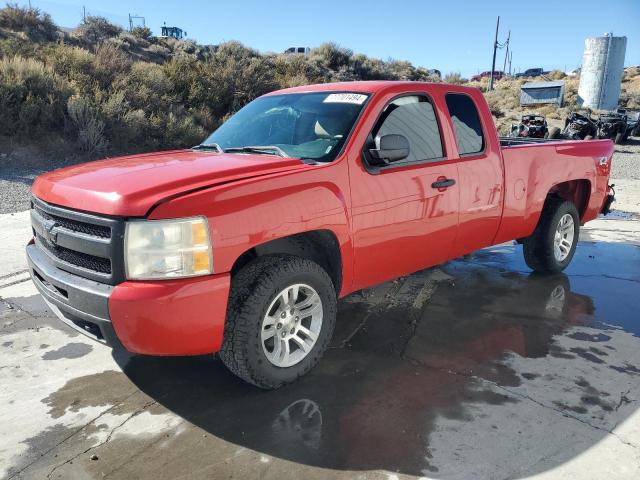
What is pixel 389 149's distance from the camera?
11.5 ft

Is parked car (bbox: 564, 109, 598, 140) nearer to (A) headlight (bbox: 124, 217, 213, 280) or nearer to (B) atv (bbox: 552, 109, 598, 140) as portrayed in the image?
(B) atv (bbox: 552, 109, 598, 140)

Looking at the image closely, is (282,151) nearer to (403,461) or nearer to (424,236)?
(424,236)

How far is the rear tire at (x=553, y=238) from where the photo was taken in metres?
5.34

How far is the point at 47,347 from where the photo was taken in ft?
12.6

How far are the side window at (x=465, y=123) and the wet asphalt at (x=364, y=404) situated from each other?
1.40m

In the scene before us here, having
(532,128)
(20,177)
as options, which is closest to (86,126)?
(20,177)

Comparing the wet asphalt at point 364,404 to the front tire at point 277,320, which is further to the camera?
the front tire at point 277,320

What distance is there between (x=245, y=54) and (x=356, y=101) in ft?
67.1

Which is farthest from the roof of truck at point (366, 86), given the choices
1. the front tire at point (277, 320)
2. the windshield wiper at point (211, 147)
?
the front tire at point (277, 320)

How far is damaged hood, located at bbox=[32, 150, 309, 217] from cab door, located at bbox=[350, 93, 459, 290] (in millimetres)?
558

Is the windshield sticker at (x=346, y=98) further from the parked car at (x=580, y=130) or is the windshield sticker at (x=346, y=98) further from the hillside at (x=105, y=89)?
the parked car at (x=580, y=130)

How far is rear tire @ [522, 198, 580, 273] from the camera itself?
17.5ft

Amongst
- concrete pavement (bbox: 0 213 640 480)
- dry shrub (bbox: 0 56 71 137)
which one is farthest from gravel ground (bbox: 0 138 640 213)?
concrete pavement (bbox: 0 213 640 480)

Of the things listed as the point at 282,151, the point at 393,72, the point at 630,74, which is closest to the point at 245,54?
the point at 393,72
